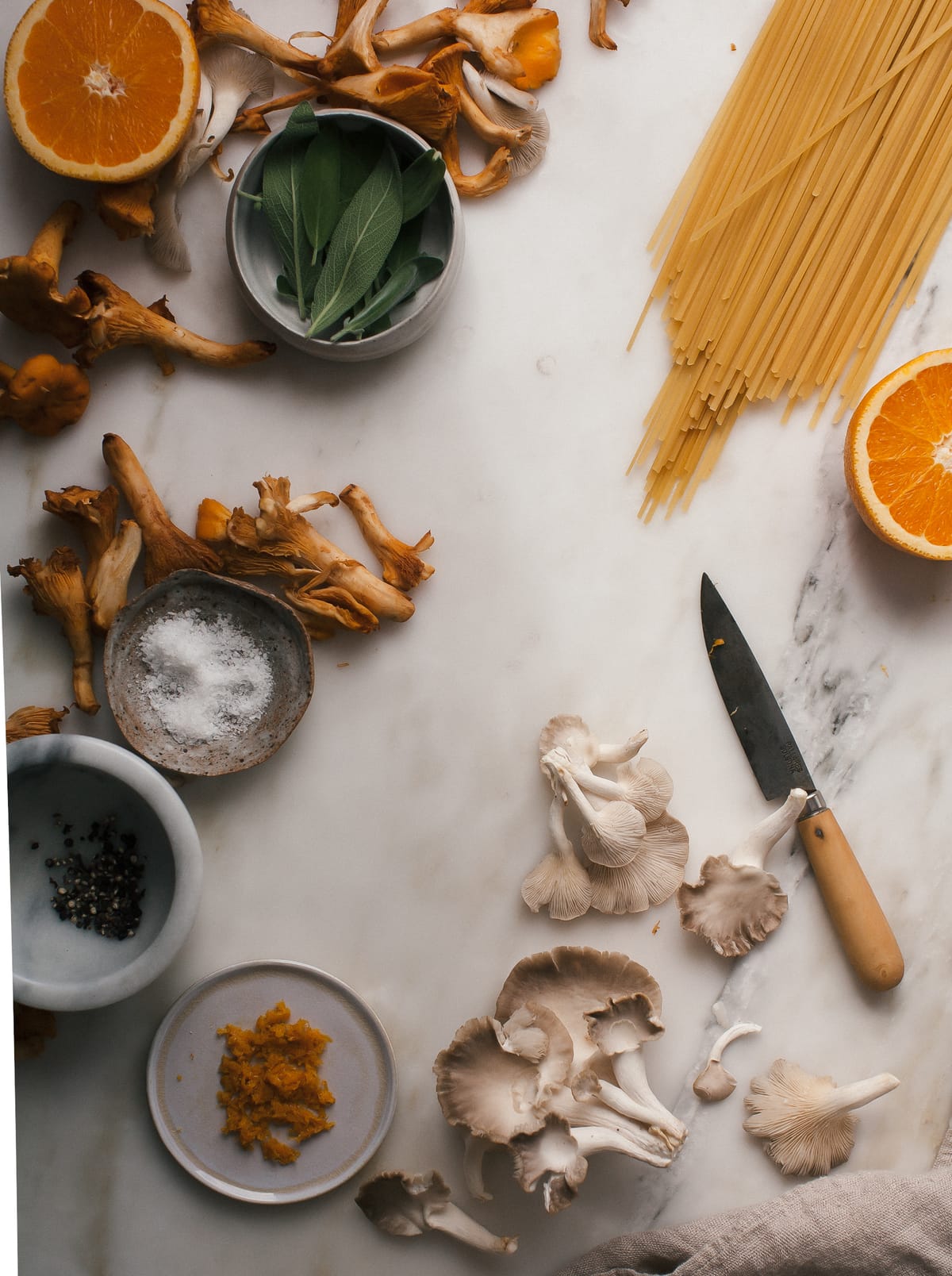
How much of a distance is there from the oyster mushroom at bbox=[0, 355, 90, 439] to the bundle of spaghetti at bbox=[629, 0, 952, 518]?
82 cm

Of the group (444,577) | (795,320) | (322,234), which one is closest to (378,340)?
(322,234)

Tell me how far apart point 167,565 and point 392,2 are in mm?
897

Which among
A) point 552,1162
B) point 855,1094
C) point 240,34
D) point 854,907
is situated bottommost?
point 552,1162

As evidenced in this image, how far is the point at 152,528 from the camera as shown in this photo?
1407mm

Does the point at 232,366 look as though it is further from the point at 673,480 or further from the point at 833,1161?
the point at 833,1161

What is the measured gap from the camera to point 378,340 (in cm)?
139

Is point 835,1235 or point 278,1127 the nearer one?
point 835,1235

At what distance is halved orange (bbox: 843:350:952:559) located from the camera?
136cm

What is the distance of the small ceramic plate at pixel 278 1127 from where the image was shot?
142 centimetres

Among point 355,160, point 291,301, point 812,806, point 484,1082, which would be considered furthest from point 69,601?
point 812,806

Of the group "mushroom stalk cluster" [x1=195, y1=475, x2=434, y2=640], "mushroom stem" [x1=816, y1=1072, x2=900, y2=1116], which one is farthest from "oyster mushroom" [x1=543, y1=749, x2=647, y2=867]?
"mushroom stem" [x1=816, y1=1072, x2=900, y2=1116]

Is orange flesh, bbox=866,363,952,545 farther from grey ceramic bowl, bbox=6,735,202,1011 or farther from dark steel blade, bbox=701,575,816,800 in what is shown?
grey ceramic bowl, bbox=6,735,202,1011

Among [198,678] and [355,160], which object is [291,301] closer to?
[355,160]

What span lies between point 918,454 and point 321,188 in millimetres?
888
